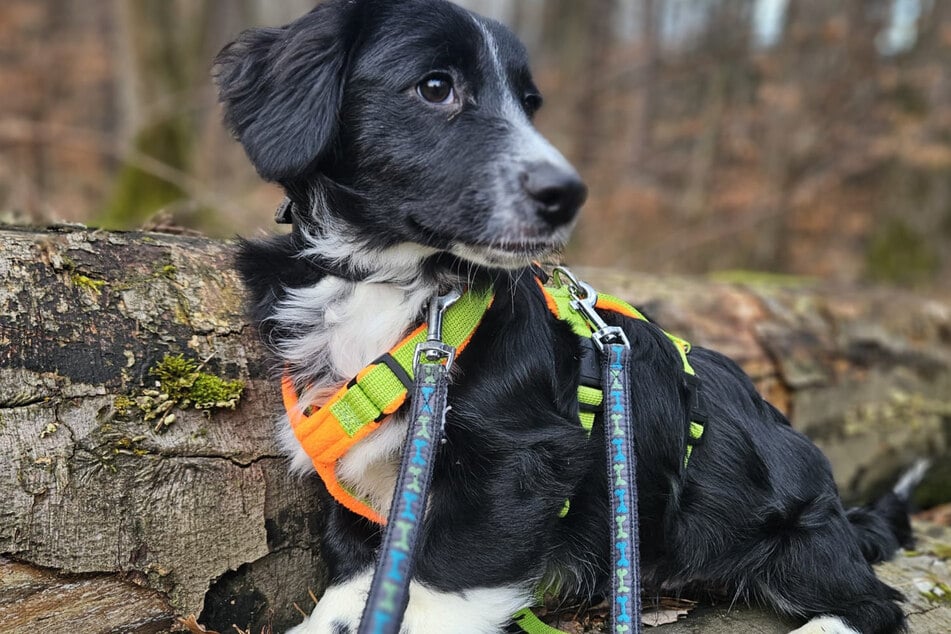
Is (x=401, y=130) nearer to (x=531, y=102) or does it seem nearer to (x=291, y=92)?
(x=291, y=92)

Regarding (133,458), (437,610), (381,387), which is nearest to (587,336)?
(381,387)

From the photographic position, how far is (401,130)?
215cm

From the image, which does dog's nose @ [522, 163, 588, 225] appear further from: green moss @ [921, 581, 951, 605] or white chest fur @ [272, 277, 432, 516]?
green moss @ [921, 581, 951, 605]

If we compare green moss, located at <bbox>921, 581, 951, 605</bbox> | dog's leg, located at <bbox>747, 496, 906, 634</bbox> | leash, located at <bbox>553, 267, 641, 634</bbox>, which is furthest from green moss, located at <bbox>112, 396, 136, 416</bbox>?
green moss, located at <bbox>921, 581, 951, 605</bbox>

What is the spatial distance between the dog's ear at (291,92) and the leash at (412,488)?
0.59m

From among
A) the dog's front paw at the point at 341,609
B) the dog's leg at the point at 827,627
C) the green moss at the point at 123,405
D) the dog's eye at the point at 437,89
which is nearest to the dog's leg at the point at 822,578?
the dog's leg at the point at 827,627

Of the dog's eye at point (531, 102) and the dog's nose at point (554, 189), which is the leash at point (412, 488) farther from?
the dog's eye at point (531, 102)

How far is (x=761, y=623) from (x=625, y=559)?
936 millimetres

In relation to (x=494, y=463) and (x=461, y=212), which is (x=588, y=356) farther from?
(x=461, y=212)

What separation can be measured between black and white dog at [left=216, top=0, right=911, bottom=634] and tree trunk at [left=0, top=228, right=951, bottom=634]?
166 millimetres

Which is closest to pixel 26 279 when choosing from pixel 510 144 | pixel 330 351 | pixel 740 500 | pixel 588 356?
pixel 330 351

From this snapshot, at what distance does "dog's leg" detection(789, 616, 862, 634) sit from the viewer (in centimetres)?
239

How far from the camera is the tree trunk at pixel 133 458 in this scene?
203 cm

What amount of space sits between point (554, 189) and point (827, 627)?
5.41ft
